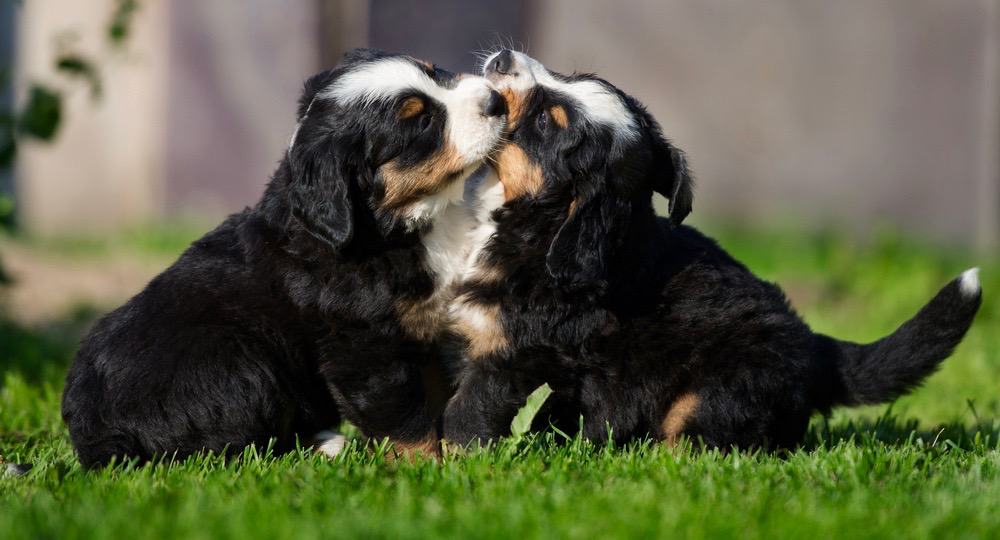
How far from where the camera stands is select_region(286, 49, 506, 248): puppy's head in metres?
3.74

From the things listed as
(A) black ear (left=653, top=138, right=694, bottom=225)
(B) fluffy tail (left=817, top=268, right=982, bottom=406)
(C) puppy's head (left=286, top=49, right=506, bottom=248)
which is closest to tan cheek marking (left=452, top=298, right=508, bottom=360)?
(C) puppy's head (left=286, top=49, right=506, bottom=248)

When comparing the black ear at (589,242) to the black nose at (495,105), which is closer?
the black ear at (589,242)

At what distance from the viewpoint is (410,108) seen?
12.5 ft

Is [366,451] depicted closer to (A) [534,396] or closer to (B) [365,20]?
(A) [534,396]

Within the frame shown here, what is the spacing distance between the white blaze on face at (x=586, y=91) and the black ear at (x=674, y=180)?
0.56 ft

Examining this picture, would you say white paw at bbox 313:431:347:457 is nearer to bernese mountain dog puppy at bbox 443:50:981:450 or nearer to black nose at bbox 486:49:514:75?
bernese mountain dog puppy at bbox 443:50:981:450

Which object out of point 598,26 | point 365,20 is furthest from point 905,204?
point 365,20

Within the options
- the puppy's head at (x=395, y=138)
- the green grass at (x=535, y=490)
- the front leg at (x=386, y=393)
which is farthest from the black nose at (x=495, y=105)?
the green grass at (x=535, y=490)

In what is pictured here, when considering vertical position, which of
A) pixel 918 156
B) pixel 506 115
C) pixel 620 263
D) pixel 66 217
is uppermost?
pixel 918 156

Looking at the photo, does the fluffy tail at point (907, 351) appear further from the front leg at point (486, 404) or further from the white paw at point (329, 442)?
the white paw at point (329, 442)

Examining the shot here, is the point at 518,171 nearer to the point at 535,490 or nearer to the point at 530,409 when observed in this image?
the point at 530,409

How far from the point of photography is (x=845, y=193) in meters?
9.58

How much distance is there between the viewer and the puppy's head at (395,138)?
12.3 feet

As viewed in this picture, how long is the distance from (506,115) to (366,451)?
124cm
